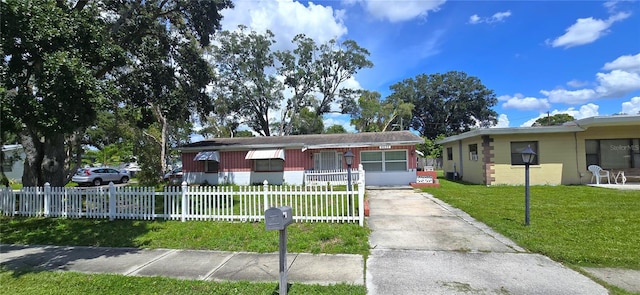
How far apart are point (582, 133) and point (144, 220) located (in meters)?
18.3

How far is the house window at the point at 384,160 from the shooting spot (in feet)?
55.6

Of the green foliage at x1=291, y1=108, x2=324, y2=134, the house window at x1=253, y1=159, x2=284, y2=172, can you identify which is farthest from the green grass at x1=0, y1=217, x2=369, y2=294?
the green foliage at x1=291, y1=108, x2=324, y2=134

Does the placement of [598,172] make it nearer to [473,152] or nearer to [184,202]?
[473,152]

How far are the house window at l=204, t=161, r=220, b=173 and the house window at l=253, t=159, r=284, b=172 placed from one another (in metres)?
2.53

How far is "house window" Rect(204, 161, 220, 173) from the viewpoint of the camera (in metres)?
19.1

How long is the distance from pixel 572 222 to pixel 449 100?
48866 mm

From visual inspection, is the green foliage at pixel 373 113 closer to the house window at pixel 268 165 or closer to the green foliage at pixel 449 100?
the green foliage at pixel 449 100

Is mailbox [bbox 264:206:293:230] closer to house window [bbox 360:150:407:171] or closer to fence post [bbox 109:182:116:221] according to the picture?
fence post [bbox 109:182:116:221]

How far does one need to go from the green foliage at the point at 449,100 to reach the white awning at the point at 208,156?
38.5 metres

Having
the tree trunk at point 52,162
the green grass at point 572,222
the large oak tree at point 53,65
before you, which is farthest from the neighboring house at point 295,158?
the large oak tree at point 53,65

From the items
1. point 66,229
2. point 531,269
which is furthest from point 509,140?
point 66,229

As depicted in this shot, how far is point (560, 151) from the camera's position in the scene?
14.9 m

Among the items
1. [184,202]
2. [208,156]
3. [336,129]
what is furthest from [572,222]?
[336,129]

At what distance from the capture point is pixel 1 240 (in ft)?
21.6
